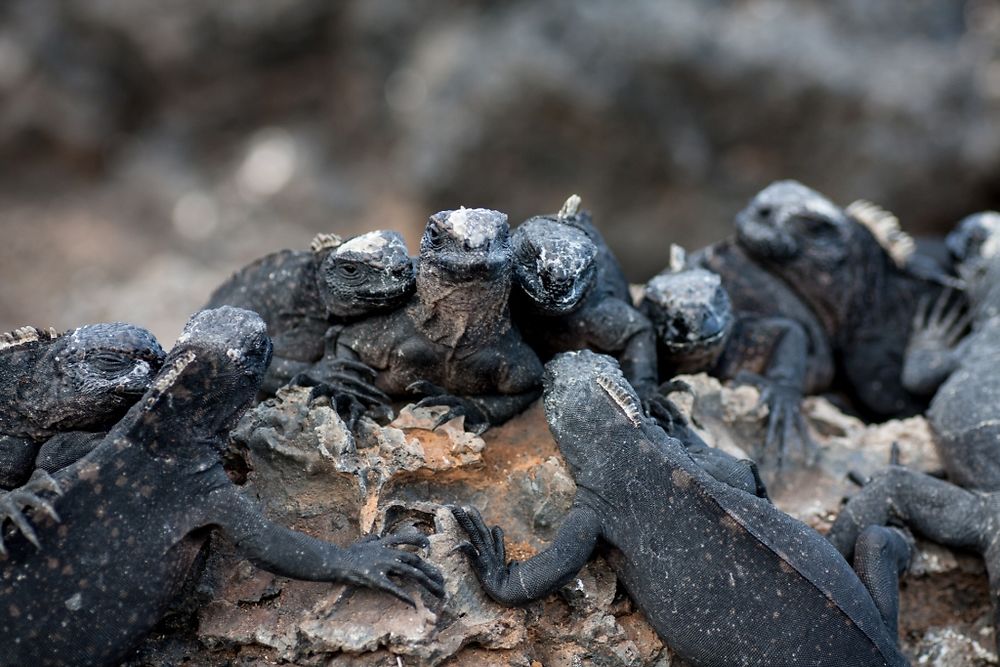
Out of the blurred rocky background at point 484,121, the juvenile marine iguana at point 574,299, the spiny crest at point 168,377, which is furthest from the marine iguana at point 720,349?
the blurred rocky background at point 484,121

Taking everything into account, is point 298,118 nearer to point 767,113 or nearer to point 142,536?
point 767,113

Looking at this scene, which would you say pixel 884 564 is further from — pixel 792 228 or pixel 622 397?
pixel 792 228

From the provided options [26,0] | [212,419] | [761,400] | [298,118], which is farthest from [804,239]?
[26,0]

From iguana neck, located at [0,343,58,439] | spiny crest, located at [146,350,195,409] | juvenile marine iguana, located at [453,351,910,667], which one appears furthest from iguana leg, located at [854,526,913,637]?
iguana neck, located at [0,343,58,439]

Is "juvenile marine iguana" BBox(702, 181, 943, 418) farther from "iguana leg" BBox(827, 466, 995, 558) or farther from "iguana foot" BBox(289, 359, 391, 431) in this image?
"iguana foot" BBox(289, 359, 391, 431)

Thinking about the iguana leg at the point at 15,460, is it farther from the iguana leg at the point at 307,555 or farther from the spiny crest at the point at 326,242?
the spiny crest at the point at 326,242
